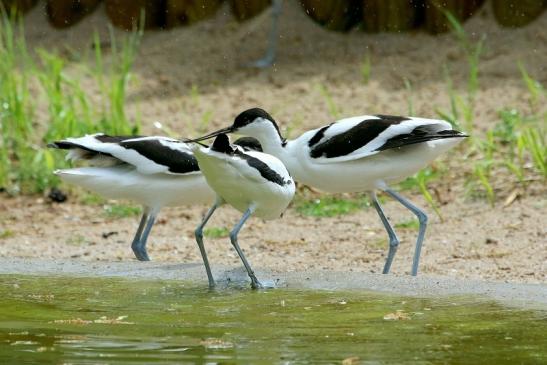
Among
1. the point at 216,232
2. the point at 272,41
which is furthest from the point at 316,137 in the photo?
the point at 272,41

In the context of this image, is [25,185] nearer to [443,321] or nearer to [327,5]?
[327,5]

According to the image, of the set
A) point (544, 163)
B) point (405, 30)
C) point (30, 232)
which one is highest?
point (405, 30)

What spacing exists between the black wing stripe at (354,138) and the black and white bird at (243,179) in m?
0.62

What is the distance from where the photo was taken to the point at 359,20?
416 inches

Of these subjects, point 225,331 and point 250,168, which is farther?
point 250,168

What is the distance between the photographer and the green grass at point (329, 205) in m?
7.64

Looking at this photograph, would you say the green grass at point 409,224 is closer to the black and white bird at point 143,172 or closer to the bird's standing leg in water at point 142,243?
the black and white bird at point 143,172

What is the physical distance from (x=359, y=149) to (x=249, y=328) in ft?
6.69

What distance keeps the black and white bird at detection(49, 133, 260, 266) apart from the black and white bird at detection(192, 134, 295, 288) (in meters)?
1.04

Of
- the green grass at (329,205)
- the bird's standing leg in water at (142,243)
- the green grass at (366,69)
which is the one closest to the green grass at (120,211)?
the green grass at (329,205)

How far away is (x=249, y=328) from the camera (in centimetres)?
407

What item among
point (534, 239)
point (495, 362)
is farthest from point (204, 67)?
point (495, 362)

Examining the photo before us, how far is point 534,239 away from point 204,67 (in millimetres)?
4677

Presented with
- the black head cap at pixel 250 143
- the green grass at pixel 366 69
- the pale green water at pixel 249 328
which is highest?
the green grass at pixel 366 69
